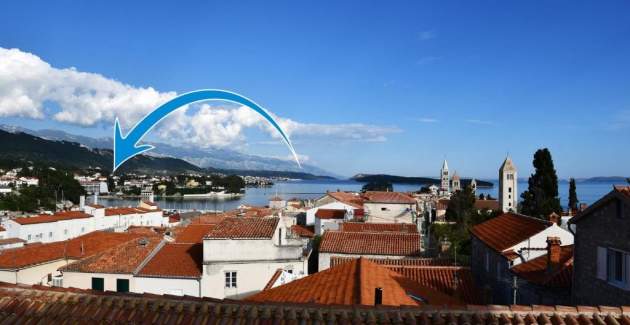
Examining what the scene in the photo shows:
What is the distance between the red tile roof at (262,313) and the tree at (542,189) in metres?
40.5

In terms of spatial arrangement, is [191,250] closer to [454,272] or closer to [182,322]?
[454,272]

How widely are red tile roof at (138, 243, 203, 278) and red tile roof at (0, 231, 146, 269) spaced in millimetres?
7335

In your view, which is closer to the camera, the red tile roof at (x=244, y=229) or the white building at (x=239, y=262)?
the white building at (x=239, y=262)

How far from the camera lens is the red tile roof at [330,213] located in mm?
43312

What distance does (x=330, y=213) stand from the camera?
44844mm

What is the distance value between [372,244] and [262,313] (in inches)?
751

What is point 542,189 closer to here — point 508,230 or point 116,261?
point 508,230

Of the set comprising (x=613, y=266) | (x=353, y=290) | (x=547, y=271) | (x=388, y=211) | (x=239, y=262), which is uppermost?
(x=613, y=266)

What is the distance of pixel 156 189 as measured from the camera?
593 ft

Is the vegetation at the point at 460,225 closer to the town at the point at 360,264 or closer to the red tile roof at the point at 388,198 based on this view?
the town at the point at 360,264

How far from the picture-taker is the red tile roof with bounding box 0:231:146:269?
24844 mm

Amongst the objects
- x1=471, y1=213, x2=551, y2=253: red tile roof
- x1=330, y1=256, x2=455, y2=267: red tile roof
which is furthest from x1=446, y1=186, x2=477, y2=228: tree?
x1=471, y1=213, x2=551, y2=253: red tile roof

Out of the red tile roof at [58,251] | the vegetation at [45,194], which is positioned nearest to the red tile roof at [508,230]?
the red tile roof at [58,251]

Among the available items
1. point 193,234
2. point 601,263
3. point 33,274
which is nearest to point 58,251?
point 33,274
